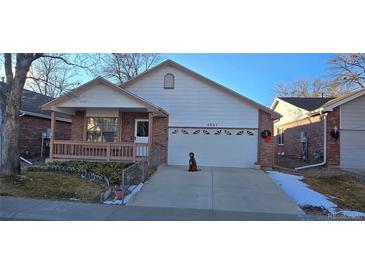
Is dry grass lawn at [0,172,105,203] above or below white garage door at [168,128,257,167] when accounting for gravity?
below

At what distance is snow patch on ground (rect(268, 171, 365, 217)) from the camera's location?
7404 mm

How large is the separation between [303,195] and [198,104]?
306 inches

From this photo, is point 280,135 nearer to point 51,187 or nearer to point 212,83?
point 212,83

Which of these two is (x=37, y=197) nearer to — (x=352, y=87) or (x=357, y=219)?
(x=357, y=219)

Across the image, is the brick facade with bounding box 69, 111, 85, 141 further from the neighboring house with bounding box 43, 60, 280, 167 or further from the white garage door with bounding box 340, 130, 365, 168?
the white garage door with bounding box 340, 130, 365, 168

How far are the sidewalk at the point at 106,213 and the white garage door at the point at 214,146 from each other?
306 inches

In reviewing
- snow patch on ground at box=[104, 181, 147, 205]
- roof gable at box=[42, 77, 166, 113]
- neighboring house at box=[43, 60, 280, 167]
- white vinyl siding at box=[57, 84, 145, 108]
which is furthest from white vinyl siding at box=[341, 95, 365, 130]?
snow patch on ground at box=[104, 181, 147, 205]

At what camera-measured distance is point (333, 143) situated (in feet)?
47.9

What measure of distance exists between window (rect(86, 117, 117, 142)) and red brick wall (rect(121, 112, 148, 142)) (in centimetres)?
50

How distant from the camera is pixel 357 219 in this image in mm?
6551

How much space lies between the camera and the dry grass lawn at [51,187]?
809cm
